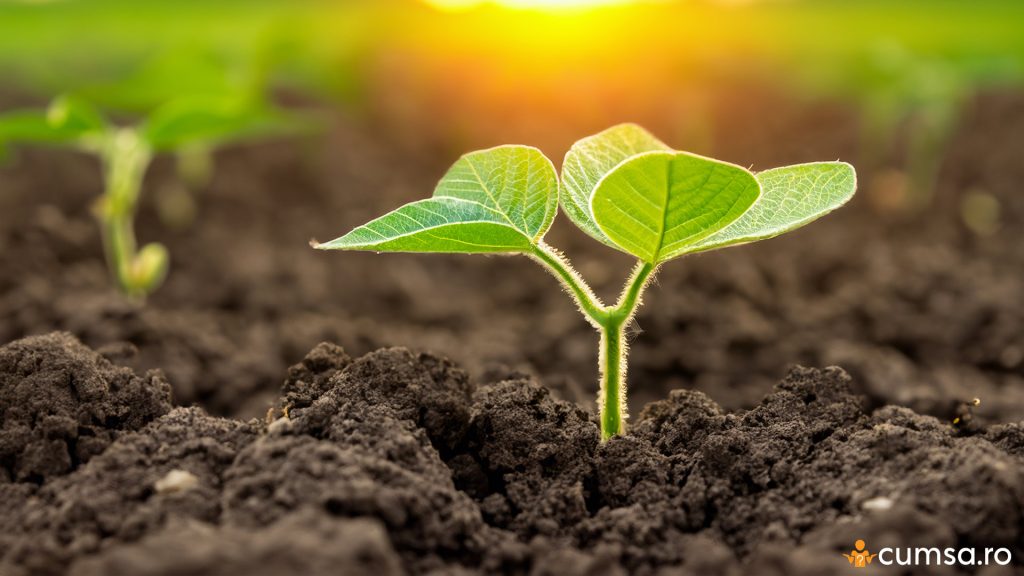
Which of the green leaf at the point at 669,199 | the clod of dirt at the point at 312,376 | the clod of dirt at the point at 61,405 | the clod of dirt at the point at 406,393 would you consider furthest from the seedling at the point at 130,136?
the green leaf at the point at 669,199

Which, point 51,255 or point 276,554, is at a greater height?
point 51,255

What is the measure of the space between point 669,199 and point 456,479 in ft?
1.77

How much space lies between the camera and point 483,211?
1398mm

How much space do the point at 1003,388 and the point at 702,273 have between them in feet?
3.49

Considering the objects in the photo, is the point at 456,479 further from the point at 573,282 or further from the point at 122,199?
the point at 122,199

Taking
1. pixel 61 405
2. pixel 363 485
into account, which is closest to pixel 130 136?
pixel 61 405

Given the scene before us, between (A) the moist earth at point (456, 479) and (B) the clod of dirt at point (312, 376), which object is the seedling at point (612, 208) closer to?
(A) the moist earth at point (456, 479)

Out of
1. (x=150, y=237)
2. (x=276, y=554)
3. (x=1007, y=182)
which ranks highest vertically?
(x=1007, y=182)

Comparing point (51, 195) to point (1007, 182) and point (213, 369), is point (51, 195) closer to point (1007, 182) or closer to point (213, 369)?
point (213, 369)

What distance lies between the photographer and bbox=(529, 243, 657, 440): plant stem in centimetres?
143

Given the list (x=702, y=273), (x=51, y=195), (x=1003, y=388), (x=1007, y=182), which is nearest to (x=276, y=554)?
(x=1003, y=388)

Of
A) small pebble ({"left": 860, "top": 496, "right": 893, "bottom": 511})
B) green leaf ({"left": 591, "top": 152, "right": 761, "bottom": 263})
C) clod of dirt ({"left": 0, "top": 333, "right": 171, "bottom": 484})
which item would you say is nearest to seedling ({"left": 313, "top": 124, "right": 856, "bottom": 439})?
green leaf ({"left": 591, "top": 152, "right": 761, "bottom": 263})

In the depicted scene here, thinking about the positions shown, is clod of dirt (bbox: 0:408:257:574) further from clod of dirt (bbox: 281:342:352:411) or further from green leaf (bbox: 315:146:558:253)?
green leaf (bbox: 315:146:558:253)

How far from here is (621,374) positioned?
5.02ft
